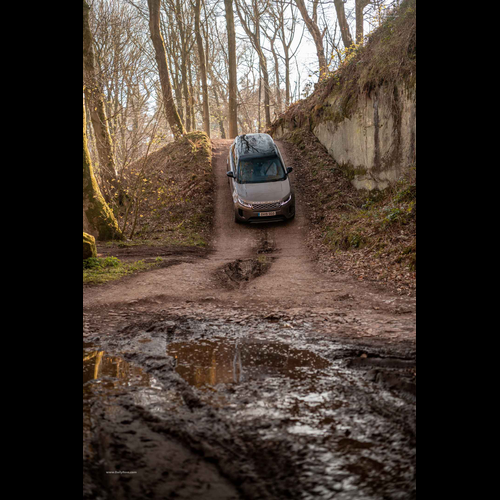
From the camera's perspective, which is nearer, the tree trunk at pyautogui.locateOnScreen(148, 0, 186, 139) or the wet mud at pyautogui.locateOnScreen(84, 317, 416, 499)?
the wet mud at pyautogui.locateOnScreen(84, 317, 416, 499)

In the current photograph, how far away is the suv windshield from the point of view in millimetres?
13922

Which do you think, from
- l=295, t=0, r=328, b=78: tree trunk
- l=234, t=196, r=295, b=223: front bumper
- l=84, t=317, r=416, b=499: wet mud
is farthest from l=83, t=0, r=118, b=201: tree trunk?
l=295, t=0, r=328, b=78: tree trunk

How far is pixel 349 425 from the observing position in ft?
11.2

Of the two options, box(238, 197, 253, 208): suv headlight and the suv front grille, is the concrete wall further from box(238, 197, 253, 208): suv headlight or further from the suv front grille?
box(238, 197, 253, 208): suv headlight

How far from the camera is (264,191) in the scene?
13633 mm

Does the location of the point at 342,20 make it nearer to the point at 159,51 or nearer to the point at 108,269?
the point at 159,51

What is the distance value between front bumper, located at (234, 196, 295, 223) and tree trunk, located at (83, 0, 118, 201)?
414cm

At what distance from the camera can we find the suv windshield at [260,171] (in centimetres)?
1392

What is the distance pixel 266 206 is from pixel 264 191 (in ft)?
1.79

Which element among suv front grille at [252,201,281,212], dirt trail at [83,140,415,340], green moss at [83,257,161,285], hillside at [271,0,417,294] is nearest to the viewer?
dirt trail at [83,140,415,340]

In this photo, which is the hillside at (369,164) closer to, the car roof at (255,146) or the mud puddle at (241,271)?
the mud puddle at (241,271)
